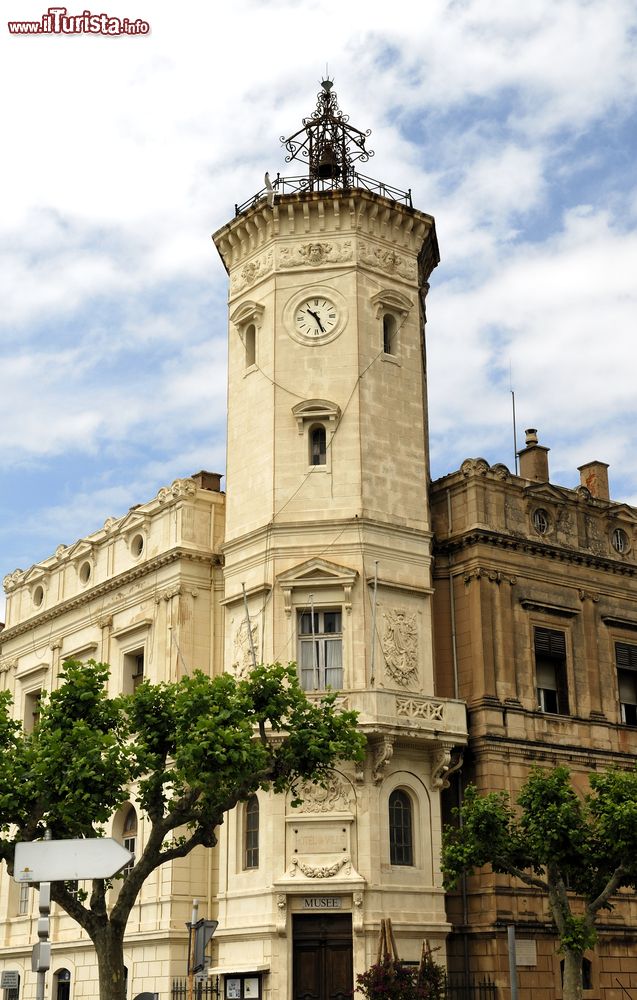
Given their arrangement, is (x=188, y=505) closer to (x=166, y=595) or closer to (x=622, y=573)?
(x=166, y=595)

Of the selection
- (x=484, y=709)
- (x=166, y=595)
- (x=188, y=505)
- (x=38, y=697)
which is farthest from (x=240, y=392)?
(x=38, y=697)

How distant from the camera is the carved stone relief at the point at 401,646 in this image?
127ft

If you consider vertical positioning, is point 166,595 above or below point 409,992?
above

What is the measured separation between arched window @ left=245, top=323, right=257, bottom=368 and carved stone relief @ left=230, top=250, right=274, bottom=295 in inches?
62.5

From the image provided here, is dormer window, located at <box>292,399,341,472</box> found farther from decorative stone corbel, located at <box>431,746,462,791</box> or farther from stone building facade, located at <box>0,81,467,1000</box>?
decorative stone corbel, located at <box>431,746,462,791</box>

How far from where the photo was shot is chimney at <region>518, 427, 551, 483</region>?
4623 centimetres

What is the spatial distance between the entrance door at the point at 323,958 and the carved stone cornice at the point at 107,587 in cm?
1300

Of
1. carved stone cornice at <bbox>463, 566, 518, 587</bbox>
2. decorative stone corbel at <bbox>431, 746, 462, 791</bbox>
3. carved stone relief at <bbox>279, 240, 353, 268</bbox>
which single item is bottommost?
decorative stone corbel at <bbox>431, 746, 462, 791</bbox>

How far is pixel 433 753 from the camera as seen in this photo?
3872cm

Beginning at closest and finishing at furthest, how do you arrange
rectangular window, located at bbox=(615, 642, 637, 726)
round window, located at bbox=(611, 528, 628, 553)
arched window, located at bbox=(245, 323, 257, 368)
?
arched window, located at bbox=(245, 323, 257, 368) → rectangular window, located at bbox=(615, 642, 637, 726) → round window, located at bbox=(611, 528, 628, 553)

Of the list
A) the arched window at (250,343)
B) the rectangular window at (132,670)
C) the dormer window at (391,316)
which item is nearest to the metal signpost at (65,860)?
the dormer window at (391,316)

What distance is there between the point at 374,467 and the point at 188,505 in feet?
24.5

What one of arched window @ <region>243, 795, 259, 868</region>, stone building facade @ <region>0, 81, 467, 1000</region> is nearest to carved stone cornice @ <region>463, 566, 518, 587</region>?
stone building facade @ <region>0, 81, 467, 1000</region>

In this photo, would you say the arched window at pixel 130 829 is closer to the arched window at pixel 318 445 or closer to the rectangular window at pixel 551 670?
the arched window at pixel 318 445
